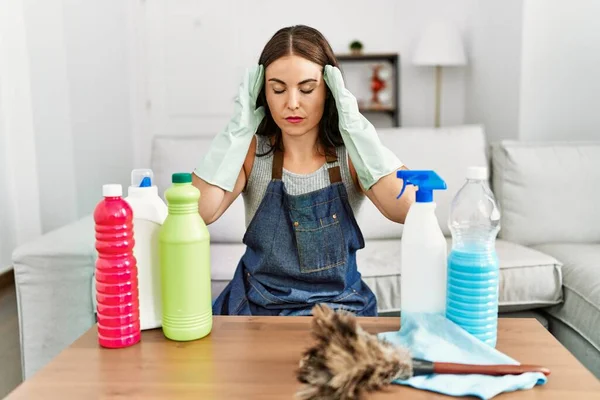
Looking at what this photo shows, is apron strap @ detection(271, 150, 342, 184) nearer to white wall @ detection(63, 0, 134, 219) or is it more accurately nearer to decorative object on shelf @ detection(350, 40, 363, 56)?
white wall @ detection(63, 0, 134, 219)

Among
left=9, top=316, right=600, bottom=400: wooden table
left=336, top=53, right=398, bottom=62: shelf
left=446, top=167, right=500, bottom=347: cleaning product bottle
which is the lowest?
left=9, top=316, right=600, bottom=400: wooden table

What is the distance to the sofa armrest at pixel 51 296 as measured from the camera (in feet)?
5.26

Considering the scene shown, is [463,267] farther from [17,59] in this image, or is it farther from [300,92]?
[17,59]

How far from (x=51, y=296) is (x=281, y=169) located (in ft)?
2.94

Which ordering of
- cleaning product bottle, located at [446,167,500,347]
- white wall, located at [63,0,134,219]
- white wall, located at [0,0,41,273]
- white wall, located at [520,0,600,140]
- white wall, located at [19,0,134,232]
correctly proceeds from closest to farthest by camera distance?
cleaning product bottle, located at [446,167,500,347]
white wall, located at [0,0,41,273]
white wall, located at [520,0,600,140]
white wall, located at [19,0,134,232]
white wall, located at [63,0,134,219]

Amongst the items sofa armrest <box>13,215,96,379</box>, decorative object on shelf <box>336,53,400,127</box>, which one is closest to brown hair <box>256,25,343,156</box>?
sofa armrest <box>13,215,96,379</box>

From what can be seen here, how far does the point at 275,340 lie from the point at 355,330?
23cm

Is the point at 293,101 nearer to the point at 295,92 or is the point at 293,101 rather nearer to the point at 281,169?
the point at 295,92

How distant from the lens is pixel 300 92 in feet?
3.49

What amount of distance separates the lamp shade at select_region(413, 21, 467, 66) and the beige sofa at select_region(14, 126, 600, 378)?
78cm

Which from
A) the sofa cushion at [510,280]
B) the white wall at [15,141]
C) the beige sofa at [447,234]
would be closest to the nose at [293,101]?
the beige sofa at [447,234]

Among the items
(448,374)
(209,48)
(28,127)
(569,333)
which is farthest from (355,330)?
(209,48)

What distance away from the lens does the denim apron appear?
1103mm

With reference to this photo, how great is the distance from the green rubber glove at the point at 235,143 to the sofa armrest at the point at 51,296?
73 centimetres
